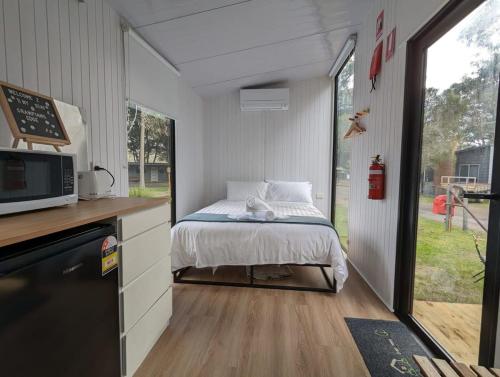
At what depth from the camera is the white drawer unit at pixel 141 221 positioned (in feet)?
3.88

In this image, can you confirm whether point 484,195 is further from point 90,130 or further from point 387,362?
Answer: point 90,130

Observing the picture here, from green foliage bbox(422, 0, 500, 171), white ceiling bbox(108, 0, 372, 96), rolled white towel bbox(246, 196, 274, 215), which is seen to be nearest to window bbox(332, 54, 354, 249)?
white ceiling bbox(108, 0, 372, 96)

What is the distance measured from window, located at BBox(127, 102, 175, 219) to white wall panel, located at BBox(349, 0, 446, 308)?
188cm

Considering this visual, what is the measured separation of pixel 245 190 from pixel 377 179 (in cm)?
216

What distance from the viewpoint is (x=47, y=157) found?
3.53ft

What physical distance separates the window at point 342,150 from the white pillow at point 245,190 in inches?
45.4

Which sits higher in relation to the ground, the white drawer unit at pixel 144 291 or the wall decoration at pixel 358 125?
the wall decoration at pixel 358 125

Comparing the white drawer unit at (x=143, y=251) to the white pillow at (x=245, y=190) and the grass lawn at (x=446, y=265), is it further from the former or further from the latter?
the white pillow at (x=245, y=190)

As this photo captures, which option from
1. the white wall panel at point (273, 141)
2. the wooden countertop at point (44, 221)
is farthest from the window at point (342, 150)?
the wooden countertop at point (44, 221)

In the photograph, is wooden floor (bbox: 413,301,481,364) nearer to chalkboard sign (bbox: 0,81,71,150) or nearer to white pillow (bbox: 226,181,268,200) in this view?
chalkboard sign (bbox: 0,81,71,150)

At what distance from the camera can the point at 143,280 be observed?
1367mm

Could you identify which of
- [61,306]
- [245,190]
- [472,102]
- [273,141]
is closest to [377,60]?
[472,102]

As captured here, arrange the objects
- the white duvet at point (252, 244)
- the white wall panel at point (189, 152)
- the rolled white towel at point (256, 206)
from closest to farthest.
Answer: the white duvet at point (252, 244), the rolled white towel at point (256, 206), the white wall panel at point (189, 152)

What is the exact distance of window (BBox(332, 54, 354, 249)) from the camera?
3.41m
